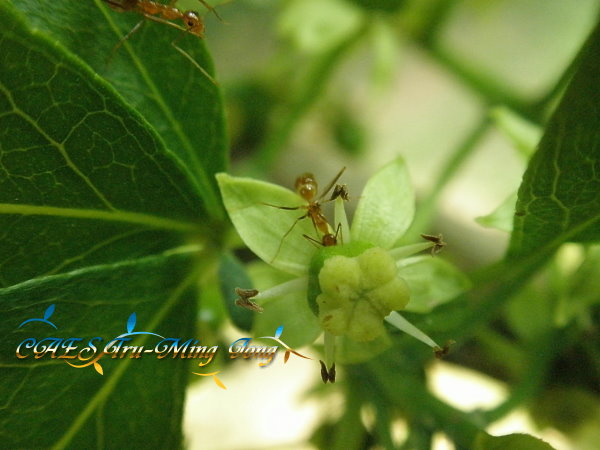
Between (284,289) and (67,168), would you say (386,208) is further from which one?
(67,168)

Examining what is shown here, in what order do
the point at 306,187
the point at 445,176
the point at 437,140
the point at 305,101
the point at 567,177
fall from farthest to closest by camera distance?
the point at 437,140
the point at 305,101
the point at 445,176
the point at 306,187
the point at 567,177

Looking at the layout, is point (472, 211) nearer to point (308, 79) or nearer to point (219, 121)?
point (308, 79)

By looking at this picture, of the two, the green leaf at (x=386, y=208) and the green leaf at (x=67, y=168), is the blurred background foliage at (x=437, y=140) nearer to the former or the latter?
the green leaf at (x=386, y=208)

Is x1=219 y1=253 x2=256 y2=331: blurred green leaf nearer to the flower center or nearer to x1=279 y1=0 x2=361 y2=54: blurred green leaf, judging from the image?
the flower center

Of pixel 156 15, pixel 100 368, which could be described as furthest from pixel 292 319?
pixel 156 15

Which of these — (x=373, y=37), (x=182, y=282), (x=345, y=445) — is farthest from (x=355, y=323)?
(x=373, y=37)

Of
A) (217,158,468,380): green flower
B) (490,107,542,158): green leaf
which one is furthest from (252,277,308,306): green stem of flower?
(490,107,542,158): green leaf

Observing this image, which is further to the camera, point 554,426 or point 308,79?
point 308,79
